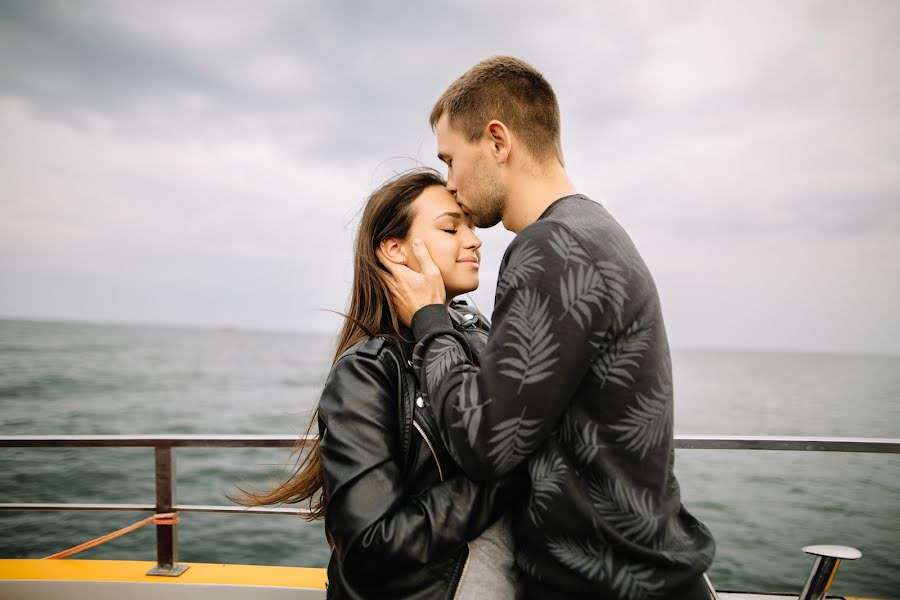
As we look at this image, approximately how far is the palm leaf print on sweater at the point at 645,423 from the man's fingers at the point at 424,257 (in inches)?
31.3

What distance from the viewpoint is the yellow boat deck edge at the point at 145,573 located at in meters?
2.81

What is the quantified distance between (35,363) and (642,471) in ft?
259

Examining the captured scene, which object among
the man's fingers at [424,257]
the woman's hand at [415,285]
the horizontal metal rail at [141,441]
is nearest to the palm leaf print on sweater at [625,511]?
the woman's hand at [415,285]

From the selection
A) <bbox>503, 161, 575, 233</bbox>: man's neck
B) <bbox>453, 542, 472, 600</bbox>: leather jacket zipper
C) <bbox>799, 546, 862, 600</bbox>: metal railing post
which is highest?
<bbox>503, 161, 575, 233</bbox>: man's neck

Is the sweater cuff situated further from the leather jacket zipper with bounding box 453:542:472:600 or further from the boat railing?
the boat railing

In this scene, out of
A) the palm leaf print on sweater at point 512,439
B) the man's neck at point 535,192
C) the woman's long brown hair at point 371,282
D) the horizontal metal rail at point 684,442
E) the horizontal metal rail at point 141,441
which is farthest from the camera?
the horizontal metal rail at point 141,441

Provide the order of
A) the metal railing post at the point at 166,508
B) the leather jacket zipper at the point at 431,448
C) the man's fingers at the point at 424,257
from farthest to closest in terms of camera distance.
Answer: the metal railing post at the point at 166,508
the man's fingers at the point at 424,257
the leather jacket zipper at the point at 431,448

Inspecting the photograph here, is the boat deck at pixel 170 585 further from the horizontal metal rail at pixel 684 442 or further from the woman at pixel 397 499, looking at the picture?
the woman at pixel 397 499

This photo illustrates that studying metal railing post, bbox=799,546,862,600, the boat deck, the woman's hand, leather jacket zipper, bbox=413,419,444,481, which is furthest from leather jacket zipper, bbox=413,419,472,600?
the boat deck

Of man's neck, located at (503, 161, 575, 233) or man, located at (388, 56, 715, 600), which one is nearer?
man, located at (388, 56, 715, 600)

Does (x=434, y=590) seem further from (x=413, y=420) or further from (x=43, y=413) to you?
(x=43, y=413)

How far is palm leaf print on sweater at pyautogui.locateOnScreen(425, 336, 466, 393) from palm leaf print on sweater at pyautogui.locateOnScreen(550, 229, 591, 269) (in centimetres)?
38

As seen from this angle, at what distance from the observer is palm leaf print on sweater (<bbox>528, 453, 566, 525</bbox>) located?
1288mm

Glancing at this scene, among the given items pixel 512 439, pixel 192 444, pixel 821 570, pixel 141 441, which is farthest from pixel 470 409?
pixel 141 441
